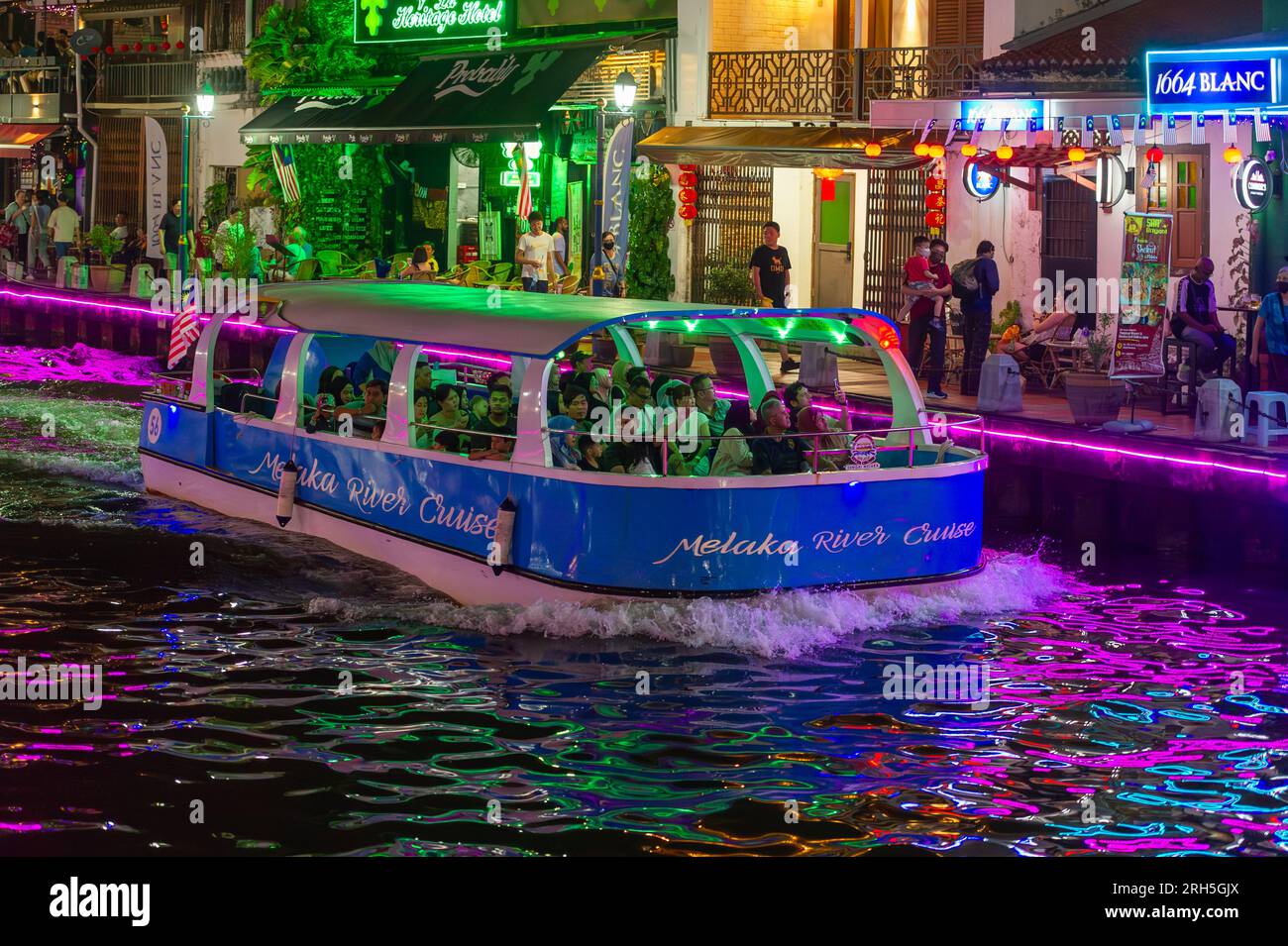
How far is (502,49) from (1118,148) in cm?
1581

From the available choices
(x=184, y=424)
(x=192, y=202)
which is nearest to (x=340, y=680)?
(x=184, y=424)

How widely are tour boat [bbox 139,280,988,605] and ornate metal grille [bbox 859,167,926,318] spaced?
11.8m

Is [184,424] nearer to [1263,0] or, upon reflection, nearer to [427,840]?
[427,840]

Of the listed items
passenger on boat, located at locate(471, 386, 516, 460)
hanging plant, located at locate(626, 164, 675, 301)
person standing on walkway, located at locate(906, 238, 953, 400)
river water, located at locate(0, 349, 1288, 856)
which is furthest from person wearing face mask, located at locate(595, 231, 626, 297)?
passenger on boat, located at locate(471, 386, 516, 460)

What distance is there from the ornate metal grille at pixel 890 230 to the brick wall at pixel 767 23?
10.9 ft

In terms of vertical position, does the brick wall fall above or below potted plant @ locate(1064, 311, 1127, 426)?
above

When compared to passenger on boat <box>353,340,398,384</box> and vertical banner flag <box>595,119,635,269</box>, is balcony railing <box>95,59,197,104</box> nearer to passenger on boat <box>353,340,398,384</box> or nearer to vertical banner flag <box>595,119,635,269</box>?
vertical banner flag <box>595,119,635,269</box>

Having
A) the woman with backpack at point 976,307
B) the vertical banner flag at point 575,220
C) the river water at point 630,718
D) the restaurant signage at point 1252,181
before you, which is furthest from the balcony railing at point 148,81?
the river water at point 630,718

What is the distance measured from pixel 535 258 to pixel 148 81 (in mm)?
23617

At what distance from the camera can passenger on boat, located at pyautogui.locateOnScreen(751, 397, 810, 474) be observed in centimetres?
1295

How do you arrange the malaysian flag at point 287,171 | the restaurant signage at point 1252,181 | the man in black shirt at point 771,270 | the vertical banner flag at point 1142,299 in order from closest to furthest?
the vertical banner flag at point 1142,299
the restaurant signage at point 1252,181
the man in black shirt at point 771,270
the malaysian flag at point 287,171

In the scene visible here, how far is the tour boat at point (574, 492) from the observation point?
1248 centimetres

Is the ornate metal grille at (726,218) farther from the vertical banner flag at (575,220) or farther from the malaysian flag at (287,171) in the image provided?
the malaysian flag at (287,171)

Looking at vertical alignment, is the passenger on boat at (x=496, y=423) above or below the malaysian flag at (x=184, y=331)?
below
